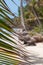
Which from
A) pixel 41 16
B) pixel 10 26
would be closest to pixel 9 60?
pixel 10 26

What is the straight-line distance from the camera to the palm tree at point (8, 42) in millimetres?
1010

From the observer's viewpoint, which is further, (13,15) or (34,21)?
(34,21)

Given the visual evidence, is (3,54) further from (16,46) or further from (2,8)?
(2,8)

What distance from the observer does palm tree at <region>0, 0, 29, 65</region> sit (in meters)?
1.01

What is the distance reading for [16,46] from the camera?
1.05 meters

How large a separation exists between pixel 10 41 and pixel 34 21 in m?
36.6

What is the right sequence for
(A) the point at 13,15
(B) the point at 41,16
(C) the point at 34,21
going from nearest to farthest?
(A) the point at 13,15, (B) the point at 41,16, (C) the point at 34,21

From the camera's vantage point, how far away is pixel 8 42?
1.02m

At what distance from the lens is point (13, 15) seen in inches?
39.7

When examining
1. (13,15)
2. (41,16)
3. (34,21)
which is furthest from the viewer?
(34,21)

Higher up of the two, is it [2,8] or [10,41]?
[2,8]

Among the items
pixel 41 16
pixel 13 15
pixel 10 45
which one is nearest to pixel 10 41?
pixel 10 45

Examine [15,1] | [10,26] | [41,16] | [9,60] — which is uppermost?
[41,16]

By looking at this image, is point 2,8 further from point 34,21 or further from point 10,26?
point 34,21
